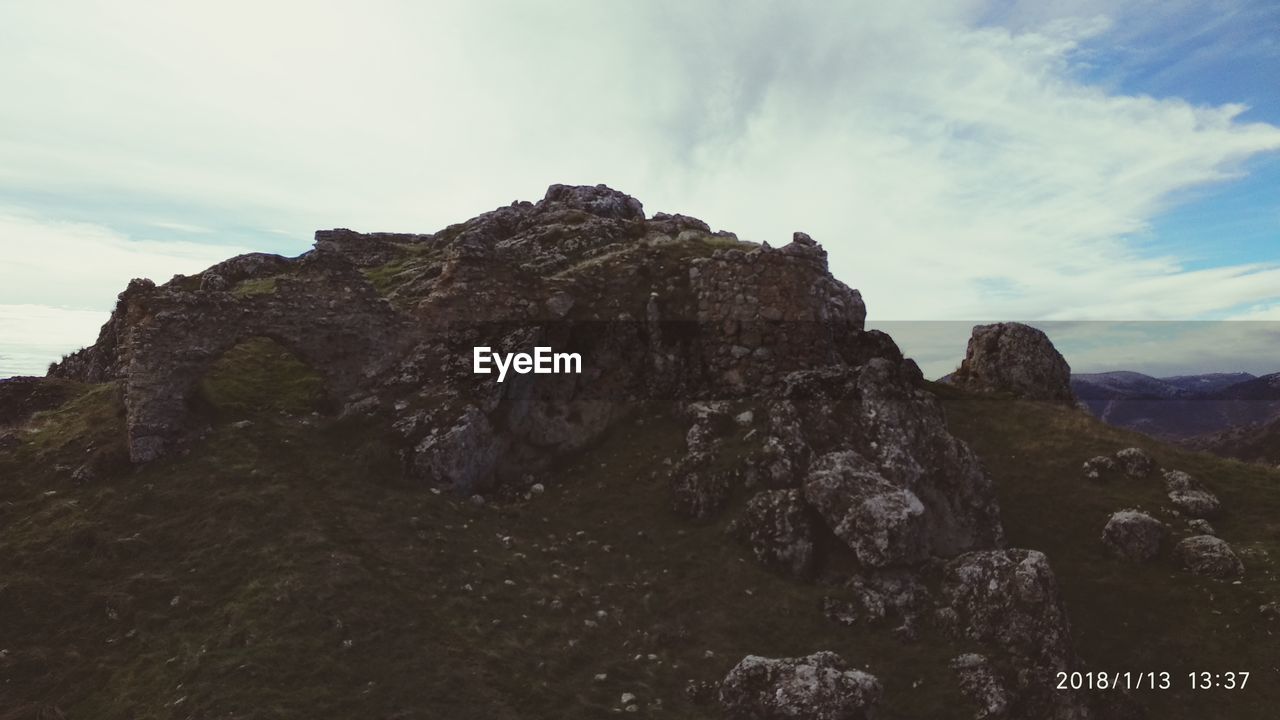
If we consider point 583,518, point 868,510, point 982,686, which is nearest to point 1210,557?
point 868,510

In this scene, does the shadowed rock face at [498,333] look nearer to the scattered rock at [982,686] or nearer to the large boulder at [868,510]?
the large boulder at [868,510]

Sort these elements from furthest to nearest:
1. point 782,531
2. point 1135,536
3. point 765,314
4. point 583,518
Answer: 1. point 765,314
2. point 583,518
3. point 1135,536
4. point 782,531

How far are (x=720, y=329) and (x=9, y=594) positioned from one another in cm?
3044

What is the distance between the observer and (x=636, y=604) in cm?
2206

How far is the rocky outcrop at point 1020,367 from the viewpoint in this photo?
45.2m

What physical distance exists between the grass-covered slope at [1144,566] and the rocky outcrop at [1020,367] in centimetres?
616

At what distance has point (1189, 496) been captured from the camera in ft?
96.4

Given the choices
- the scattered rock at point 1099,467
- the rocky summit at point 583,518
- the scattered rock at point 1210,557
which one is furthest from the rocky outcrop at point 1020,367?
the scattered rock at point 1210,557

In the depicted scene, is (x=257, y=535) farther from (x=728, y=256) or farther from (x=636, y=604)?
(x=728, y=256)

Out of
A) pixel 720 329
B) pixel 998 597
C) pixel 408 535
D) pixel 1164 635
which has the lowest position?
pixel 1164 635

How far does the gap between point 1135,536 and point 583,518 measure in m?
23.4

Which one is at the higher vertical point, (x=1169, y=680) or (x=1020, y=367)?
(x=1020, y=367)

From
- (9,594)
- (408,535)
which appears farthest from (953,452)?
(9,594)

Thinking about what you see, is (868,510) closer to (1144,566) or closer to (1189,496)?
(1144,566)
